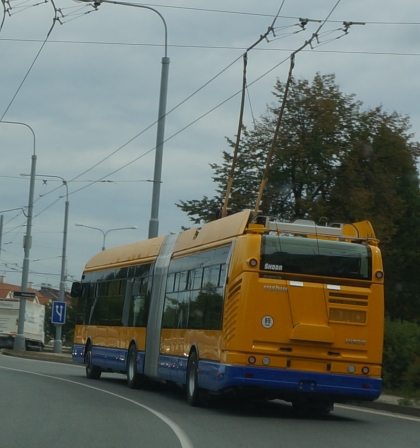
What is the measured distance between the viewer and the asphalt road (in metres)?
12.1

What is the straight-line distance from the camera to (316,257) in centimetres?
1599

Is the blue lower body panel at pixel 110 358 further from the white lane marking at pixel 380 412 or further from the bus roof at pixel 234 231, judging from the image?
the white lane marking at pixel 380 412

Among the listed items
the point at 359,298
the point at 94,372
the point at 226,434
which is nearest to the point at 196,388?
the point at 359,298

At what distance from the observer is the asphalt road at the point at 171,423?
39.8 ft

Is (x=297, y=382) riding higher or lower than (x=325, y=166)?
lower

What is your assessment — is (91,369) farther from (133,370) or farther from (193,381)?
(193,381)

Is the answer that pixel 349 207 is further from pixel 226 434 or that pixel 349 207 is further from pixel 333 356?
pixel 226 434

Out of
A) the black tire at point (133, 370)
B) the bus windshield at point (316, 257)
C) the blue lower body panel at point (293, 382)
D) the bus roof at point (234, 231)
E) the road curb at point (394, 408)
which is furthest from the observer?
the black tire at point (133, 370)

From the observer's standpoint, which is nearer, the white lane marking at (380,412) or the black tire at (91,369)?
the white lane marking at (380,412)

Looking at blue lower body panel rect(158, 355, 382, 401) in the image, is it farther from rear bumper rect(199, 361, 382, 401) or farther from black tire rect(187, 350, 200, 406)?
black tire rect(187, 350, 200, 406)

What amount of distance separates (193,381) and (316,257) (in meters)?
3.30

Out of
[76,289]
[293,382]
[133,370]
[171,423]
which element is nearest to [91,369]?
[76,289]

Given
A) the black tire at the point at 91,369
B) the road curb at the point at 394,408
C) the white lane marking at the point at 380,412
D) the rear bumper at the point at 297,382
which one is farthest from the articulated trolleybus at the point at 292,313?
the black tire at the point at 91,369

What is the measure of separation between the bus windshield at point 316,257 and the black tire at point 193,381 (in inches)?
107
